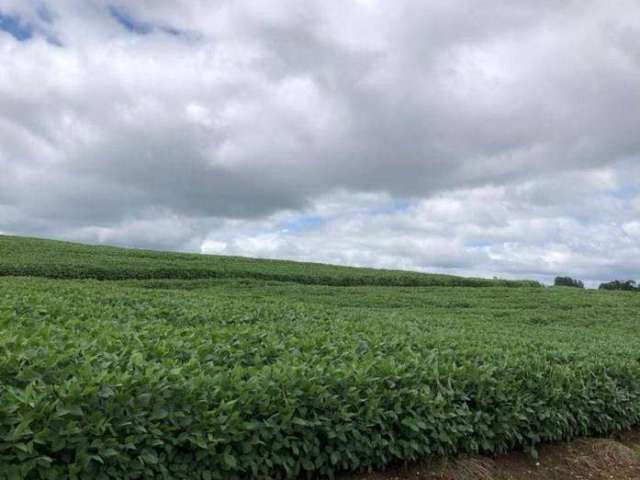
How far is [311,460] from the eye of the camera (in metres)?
4.11

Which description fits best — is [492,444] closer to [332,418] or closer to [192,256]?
[332,418]

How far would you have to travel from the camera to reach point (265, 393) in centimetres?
395

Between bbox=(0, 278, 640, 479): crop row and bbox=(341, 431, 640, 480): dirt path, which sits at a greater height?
bbox=(0, 278, 640, 479): crop row

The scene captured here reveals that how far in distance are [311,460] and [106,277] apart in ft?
57.4

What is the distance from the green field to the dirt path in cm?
11

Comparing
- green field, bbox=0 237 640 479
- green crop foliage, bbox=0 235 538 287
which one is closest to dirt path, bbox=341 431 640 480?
green field, bbox=0 237 640 479

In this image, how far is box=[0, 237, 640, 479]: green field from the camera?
11.0ft

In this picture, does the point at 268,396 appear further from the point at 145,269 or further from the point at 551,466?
the point at 145,269

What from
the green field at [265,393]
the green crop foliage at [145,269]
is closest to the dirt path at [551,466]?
the green field at [265,393]

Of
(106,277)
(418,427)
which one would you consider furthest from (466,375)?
(106,277)

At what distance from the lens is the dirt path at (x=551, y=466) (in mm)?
4719

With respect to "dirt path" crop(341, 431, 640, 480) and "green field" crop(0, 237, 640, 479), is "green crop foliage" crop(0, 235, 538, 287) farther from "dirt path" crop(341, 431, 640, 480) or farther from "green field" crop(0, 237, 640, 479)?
"dirt path" crop(341, 431, 640, 480)

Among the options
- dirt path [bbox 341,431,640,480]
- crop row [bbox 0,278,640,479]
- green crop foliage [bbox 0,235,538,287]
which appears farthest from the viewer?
green crop foliage [bbox 0,235,538,287]

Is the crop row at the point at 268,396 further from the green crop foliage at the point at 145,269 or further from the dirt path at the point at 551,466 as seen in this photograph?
the green crop foliage at the point at 145,269
